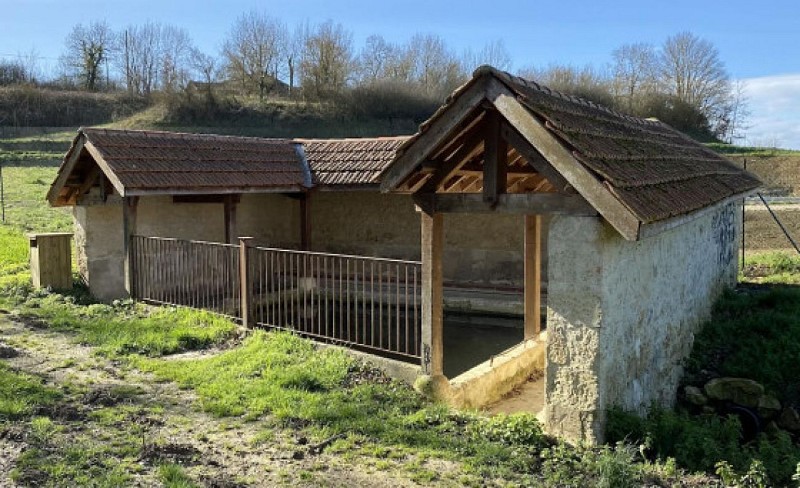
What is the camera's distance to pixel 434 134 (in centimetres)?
618

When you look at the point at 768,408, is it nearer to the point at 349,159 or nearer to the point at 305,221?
the point at 349,159

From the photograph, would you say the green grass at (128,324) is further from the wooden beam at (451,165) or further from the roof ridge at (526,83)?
the roof ridge at (526,83)

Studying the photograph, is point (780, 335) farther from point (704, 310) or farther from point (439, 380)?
point (439, 380)

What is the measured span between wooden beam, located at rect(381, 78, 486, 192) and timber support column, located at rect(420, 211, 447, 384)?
0.60 metres

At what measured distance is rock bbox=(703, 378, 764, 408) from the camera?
725cm

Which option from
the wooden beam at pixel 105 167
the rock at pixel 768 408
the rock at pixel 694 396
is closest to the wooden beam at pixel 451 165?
the rock at pixel 694 396

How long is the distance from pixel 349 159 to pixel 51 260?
21.2 feet

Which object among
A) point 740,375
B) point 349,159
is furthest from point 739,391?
point 349,159

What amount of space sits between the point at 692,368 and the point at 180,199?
9598 millimetres

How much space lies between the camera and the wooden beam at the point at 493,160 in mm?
6125

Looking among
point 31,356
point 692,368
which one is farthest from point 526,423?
point 31,356

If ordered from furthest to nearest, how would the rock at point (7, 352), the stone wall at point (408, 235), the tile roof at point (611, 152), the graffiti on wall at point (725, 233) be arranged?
1. the stone wall at point (408, 235)
2. the graffiti on wall at point (725, 233)
3. the rock at point (7, 352)
4. the tile roof at point (611, 152)

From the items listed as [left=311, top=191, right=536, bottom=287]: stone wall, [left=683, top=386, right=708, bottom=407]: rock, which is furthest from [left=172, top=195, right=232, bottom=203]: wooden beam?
[left=683, top=386, right=708, bottom=407]: rock

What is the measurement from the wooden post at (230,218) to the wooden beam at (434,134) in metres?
6.69
